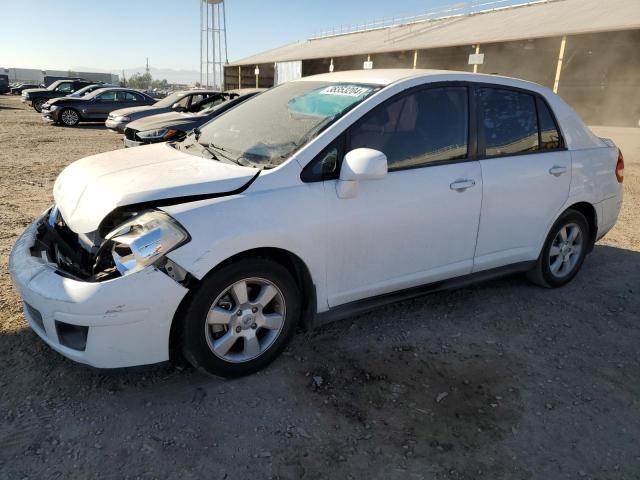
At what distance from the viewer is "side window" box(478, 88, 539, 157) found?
3553 mm

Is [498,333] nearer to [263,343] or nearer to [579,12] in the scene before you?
[263,343]

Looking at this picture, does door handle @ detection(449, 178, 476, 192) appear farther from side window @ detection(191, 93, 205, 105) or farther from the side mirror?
side window @ detection(191, 93, 205, 105)

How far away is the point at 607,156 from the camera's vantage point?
14.2 ft

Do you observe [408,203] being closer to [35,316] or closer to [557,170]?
[557,170]

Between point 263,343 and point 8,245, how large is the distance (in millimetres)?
3317

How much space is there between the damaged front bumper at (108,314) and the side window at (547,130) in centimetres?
304

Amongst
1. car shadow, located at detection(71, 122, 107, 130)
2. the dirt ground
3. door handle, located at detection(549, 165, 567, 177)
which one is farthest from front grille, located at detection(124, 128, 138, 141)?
car shadow, located at detection(71, 122, 107, 130)

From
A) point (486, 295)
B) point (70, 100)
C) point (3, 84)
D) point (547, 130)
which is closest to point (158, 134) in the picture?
point (486, 295)

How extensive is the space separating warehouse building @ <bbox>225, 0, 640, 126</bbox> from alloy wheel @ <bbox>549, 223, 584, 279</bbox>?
669 inches

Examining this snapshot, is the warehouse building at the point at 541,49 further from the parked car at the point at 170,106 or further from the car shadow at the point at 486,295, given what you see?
the car shadow at the point at 486,295

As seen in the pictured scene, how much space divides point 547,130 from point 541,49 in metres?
25.5

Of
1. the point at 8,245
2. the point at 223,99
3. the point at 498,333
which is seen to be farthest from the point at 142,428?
the point at 223,99

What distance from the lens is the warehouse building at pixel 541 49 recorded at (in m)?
20.5

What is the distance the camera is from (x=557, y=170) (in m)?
3.89
